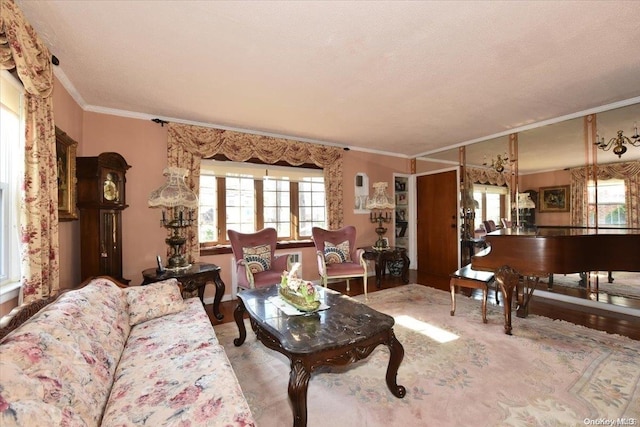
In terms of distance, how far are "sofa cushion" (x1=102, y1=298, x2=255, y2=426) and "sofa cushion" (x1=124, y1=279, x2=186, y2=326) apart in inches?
7.8

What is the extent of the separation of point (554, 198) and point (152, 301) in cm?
509

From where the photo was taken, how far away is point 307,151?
471 cm

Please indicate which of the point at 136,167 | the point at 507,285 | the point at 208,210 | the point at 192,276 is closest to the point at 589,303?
the point at 507,285

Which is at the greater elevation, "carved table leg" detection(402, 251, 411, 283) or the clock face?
the clock face

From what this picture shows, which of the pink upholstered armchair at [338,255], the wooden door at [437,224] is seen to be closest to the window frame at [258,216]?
the pink upholstered armchair at [338,255]

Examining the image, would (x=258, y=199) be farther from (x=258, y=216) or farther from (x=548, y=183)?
(x=548, y=183)

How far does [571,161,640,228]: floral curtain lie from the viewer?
322cm

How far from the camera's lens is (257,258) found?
12.1 feet

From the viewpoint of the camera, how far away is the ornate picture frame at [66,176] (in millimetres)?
2494

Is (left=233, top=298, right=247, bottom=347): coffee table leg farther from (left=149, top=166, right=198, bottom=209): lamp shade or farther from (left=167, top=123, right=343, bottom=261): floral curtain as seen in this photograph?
(left=167, top=123, right=343, bottom=261): floral curtain

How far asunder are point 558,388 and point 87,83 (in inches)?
185

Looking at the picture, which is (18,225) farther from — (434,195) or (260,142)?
(434,195)

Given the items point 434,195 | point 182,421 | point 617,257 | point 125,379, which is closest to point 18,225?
point 125,379

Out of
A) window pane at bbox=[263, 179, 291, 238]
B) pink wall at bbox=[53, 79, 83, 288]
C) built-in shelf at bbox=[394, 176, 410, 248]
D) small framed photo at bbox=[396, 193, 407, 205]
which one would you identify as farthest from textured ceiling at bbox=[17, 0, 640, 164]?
small framed photo at bbox=[396, 193, 407, 205]
